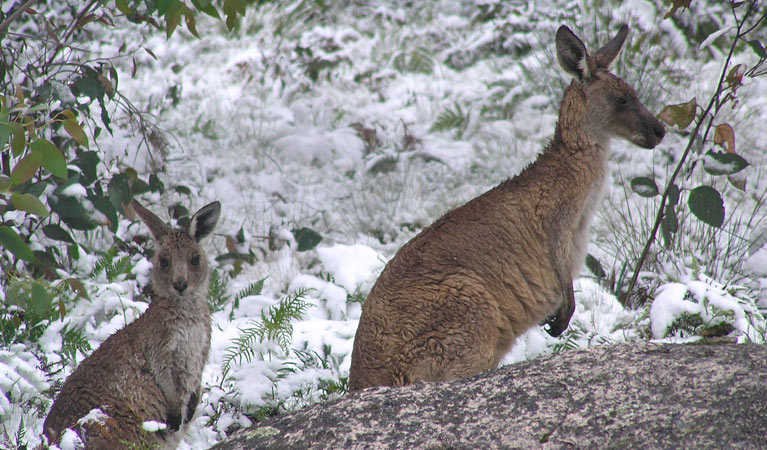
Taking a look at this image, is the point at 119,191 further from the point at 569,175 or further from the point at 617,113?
the point at 617,113

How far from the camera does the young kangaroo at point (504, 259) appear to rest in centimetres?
365

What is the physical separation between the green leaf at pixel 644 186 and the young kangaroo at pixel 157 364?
2.41m

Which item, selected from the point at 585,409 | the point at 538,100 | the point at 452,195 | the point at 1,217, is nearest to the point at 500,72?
the point at 538,100

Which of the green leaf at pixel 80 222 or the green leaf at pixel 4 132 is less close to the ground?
the green leaf at pixel 80 222

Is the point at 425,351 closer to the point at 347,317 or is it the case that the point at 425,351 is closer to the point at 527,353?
the point at 527,353

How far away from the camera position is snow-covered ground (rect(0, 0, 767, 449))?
4.47 meters

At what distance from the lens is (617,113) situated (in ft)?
14.2

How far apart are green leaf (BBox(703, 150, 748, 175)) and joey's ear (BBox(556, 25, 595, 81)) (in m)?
0.82

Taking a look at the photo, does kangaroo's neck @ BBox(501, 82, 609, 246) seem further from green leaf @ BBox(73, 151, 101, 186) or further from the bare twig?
green leaf @ BBox(73, 151, 101, 186)

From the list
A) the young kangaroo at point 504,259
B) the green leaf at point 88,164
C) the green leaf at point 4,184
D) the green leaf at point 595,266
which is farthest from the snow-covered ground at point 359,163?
the green leaf at point 4,184

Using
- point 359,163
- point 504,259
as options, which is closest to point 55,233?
point 504,259

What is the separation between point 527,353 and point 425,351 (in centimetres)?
115

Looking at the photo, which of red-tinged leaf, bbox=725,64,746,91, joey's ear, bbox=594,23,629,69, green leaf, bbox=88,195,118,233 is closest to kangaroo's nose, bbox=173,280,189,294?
green leaf, bbox=88,195,118,233

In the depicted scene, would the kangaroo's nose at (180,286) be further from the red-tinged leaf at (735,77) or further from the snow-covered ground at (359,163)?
the red-tinged leaf at (735,77)
